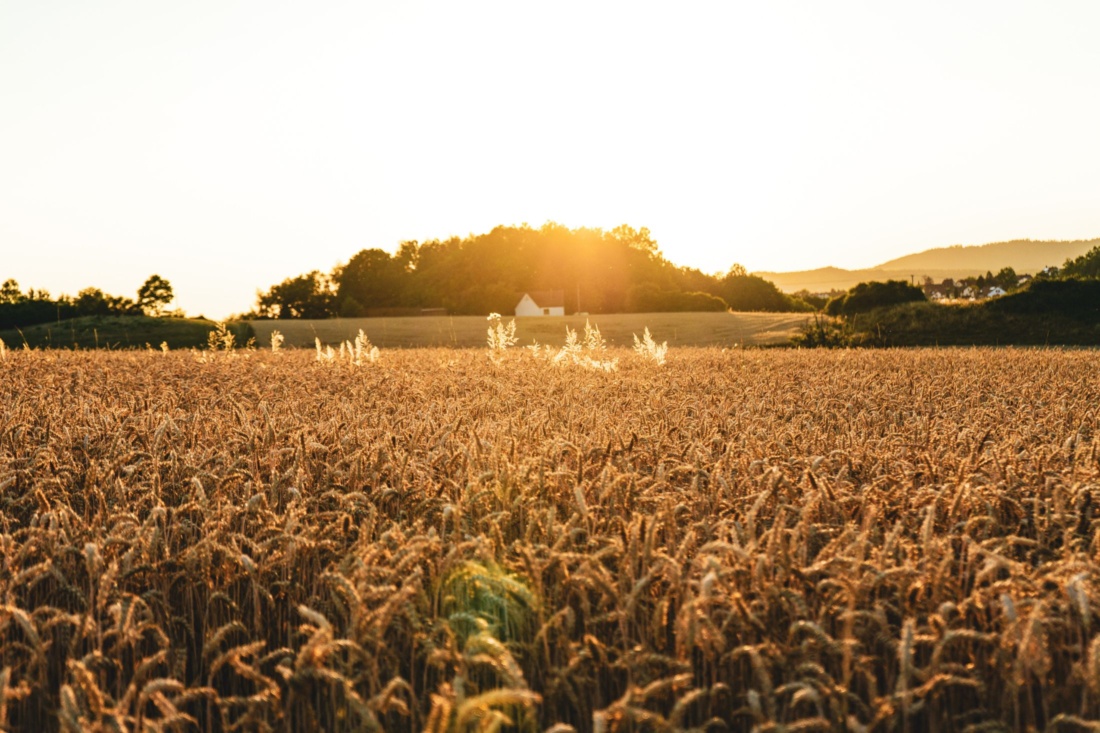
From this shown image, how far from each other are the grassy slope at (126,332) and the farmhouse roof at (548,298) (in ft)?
112

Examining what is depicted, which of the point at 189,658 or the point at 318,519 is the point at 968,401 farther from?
the point at 189,658

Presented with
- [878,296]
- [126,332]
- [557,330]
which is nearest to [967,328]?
[878,296]

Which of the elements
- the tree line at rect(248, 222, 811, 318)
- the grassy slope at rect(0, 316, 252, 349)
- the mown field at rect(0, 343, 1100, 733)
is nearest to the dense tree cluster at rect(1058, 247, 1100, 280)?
the tree line at rect(248, 222, 811, 318)

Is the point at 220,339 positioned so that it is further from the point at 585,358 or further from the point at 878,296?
the point at 878,296

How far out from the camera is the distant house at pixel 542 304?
69438 mm

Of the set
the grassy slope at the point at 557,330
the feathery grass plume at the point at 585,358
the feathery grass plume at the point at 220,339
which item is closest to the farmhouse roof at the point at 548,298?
the grassy slope at the point at 557,330

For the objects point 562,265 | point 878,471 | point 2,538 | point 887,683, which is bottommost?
point 887,683

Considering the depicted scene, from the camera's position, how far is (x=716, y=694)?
2408 mm

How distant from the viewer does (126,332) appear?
1430 inches

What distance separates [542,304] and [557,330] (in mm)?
30246

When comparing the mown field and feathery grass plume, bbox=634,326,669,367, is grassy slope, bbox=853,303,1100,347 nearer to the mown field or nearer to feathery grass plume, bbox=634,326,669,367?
feathery grass plume, bbox=634,326,669,367

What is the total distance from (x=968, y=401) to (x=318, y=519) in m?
6.36

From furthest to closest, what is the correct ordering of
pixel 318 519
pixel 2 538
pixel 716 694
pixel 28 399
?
pixel 28 399, pixel 318 519, pixel 2 538, pixel 716 694

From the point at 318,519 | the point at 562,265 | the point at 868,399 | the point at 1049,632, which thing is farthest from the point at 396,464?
the point at 562,265
